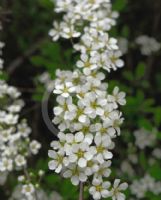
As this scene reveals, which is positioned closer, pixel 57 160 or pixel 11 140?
pixel 57 160

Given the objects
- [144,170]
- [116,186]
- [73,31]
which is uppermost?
[73,31]

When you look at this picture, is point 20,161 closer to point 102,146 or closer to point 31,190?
point 31,190

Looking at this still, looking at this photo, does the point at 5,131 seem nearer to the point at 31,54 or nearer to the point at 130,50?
the point at 31,54

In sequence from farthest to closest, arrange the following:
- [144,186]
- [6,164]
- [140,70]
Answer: [140,70] < [144,186] < [6,164]

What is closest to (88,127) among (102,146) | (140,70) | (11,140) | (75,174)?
(102,146)

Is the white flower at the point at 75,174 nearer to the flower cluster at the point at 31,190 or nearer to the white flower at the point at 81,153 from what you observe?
the white flower at the point at 81,153

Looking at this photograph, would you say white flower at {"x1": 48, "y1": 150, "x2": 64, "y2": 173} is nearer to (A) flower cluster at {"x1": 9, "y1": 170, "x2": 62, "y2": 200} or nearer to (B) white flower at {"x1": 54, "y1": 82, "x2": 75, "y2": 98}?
(B) white flower at {"x1": 54, "y1": 82, "x2": 75, "y2": 98}

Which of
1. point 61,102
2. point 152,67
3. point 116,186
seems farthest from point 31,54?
point 116,186
